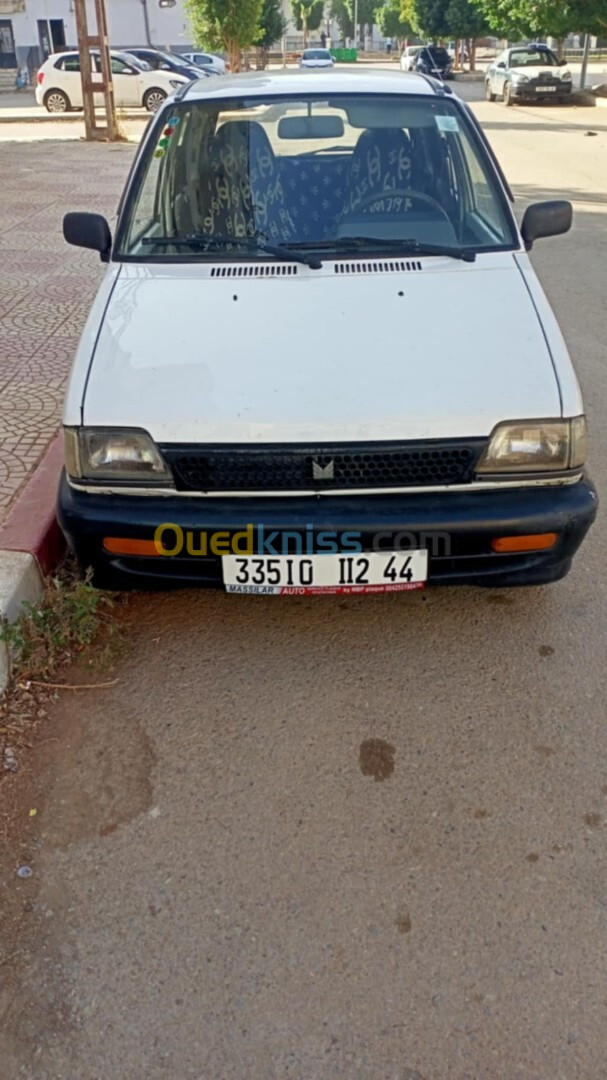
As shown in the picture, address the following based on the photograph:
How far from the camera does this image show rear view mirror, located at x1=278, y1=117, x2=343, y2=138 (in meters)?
3.81

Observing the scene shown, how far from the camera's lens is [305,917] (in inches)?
84.7

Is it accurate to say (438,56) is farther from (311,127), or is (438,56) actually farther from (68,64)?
(311,127)

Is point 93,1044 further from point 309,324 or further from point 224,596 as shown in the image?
point 309,324

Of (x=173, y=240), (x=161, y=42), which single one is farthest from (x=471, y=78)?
(x=173, y=240)

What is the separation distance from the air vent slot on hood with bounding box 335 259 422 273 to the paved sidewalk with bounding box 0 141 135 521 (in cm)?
171

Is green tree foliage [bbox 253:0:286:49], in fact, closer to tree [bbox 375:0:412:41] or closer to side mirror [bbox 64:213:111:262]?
tree [bbox 375:0:412:41]

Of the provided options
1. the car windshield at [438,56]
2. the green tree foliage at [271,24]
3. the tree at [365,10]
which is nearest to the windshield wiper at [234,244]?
the car windshield at [438,56]

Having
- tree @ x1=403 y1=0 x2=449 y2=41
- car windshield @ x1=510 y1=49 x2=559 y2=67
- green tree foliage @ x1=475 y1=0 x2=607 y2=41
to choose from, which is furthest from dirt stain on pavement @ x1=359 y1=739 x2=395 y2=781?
tree @ x1=403 y1=0 x2=449 y2=41

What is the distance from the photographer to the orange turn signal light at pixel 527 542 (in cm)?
273

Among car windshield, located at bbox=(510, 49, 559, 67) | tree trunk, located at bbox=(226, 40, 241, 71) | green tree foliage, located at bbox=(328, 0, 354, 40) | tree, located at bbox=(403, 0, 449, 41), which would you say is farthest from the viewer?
green tree foliage, located at bbox=(328, 0, 354, 40)

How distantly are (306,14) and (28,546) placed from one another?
82391 mm

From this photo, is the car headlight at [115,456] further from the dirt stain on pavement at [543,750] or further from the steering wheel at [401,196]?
the steering wheel at [401,196]

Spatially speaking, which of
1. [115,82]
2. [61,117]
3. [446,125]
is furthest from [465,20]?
[446,125]

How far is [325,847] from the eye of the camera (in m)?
2.35
